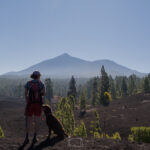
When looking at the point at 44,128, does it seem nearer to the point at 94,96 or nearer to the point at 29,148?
the point at 29,148

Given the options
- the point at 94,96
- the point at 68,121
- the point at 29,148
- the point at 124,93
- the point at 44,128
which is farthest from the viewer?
the point at 124,93

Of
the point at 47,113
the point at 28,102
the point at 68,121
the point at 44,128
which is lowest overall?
the point at 44,128

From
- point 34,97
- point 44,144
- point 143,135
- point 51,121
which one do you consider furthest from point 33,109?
point 143,135

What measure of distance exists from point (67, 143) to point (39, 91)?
204 cm

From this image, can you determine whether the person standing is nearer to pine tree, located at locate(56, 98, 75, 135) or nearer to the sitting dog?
the sitting dog

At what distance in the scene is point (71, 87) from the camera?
185ft

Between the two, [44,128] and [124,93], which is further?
[124,93]

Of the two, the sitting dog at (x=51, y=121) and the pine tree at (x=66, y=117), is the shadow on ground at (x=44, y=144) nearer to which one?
the sitting dog at (x=51, y=121)

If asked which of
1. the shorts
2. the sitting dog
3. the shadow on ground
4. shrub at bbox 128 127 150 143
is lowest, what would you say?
shrub at bbox 128 127 150 143

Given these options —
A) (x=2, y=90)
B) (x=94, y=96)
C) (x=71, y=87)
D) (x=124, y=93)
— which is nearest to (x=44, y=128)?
(x=71, y=87)

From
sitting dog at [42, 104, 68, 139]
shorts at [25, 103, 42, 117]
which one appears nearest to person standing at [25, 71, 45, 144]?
shorts at [25, 103, 42, 117]

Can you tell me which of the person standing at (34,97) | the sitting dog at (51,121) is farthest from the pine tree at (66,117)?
the person standing at (34,97)

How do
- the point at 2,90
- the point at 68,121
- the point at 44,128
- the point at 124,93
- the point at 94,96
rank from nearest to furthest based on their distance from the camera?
the point at 68,121 < the point at 44,128 < the point at 94,96 < the point at 124,93 < the point at 2,90

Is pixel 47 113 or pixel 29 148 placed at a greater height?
pixel 47 113
